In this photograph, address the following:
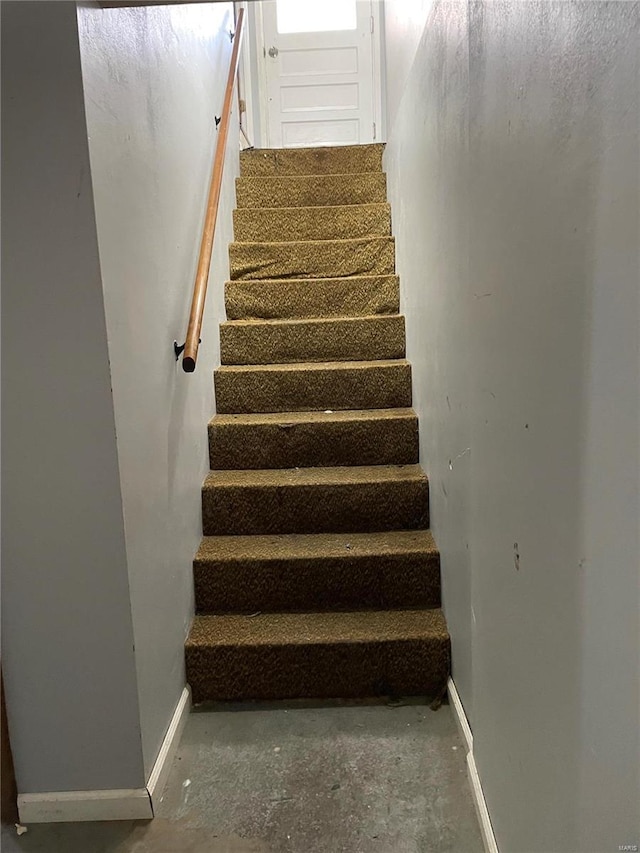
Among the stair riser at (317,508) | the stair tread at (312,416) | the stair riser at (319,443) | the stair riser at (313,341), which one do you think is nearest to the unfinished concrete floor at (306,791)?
the stair riser at (317,508)

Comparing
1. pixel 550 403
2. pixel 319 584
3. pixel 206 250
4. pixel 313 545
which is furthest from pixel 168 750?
pixel 206 250

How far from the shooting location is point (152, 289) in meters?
1.69

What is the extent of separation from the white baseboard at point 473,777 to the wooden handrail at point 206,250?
4.14 feet

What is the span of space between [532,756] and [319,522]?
A: 137 cm

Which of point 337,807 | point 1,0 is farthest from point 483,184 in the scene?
point 337,807

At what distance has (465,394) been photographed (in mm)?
1524

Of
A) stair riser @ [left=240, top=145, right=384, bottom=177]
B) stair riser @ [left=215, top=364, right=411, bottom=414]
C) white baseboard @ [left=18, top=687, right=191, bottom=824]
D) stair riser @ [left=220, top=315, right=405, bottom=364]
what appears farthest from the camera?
stair riser @ [left=240, top=145, right=384, bottom=177]

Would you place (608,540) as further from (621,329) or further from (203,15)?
(203,15)

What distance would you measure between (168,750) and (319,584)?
0.69 m

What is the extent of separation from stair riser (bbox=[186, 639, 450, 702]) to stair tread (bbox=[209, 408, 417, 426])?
91 cm

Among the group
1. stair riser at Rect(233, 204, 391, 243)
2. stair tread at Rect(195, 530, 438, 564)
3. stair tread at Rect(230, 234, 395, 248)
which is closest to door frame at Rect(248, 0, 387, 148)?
stair riser at Rect(233, 204, 391, 243)

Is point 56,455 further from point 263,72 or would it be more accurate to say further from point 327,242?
point 263,72

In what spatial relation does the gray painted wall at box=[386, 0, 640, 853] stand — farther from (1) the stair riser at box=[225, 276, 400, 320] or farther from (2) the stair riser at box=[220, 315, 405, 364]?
(1) the stair riser at box=[225, 276, 400, 320]

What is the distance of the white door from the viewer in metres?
4.73
